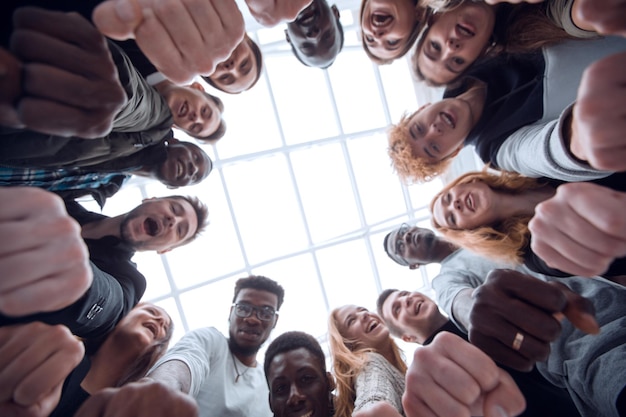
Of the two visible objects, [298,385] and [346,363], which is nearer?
[298,385]

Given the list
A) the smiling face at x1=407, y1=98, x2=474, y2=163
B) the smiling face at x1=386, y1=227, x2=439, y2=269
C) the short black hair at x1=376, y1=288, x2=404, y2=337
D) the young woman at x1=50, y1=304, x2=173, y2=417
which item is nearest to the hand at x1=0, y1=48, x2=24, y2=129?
the young woman at x1=50, y1=304, x2=173, y2=417

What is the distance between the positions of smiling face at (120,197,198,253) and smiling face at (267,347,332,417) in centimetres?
101

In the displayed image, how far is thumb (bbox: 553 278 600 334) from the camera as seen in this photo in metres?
1.00

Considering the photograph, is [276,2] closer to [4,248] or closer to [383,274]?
[4,248]

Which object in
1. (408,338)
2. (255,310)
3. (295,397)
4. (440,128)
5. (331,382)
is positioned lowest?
(408,338)

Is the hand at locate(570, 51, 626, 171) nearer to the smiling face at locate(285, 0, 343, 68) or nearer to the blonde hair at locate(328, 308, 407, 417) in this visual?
the smiling face at locate(285, 0, 343, 68)

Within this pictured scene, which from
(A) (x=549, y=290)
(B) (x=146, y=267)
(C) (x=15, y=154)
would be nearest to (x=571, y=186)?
(A) (x=549, y=290)

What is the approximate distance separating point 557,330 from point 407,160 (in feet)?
5.58

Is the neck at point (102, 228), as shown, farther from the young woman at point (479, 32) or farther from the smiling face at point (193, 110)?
the young woman at point (479, 32)

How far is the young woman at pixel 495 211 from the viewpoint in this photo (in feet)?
6.26

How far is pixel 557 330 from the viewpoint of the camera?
999 mm

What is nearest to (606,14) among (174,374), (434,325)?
(174,374)

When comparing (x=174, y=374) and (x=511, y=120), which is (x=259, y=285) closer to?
(x=174, y=374)

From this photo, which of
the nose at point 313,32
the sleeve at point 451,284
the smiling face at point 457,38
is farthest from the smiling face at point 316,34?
the sleeve at point 451,284
